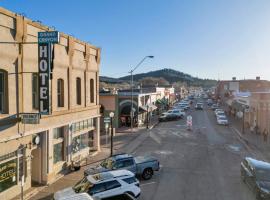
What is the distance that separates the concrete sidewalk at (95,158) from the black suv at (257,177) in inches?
405

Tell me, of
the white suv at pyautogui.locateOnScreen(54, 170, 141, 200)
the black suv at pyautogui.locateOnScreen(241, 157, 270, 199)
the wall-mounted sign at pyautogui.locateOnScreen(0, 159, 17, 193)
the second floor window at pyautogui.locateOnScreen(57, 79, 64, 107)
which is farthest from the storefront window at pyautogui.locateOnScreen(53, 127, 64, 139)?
the black suv at pyautogui.locateOnScreen(241, 157, 270, 199)

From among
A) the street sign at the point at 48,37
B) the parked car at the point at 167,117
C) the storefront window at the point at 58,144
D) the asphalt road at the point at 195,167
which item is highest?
the street sign at the point at 48,37

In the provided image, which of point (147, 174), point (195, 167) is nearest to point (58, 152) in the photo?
point (147, 174)

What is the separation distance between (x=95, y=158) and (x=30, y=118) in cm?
1116

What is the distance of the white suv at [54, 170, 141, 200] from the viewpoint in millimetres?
14859

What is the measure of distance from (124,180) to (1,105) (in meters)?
7.05

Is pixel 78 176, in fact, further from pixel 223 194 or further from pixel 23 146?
pixel 223 194

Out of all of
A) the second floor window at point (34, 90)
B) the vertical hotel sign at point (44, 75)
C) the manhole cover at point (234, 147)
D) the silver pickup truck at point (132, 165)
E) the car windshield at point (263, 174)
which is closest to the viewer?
the vertical hotel sign at point (44, 75)

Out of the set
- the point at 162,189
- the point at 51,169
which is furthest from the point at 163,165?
the point at 51,169

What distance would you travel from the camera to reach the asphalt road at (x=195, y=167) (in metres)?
17.6

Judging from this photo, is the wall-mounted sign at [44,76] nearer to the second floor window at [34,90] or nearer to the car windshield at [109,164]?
the second floor window at [34,90]

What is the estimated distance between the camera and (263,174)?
1719 centimetres

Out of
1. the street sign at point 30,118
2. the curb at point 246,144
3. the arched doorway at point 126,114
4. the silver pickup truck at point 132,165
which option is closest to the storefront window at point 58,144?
the silver pickup truck at point 132,165

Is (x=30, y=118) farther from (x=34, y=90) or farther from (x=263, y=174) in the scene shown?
(x=263, y=174)
